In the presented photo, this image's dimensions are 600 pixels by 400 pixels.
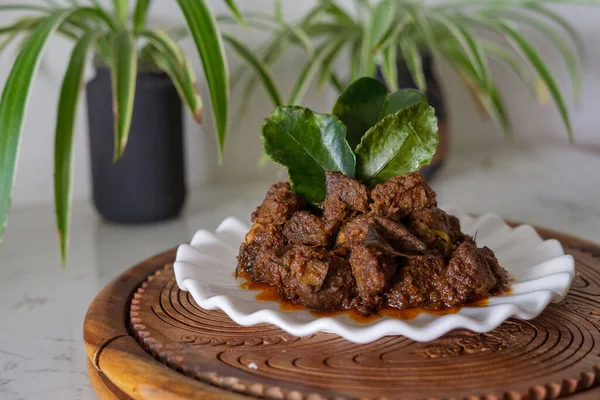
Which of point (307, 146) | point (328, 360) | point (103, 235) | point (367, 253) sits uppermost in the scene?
point (307, 146)

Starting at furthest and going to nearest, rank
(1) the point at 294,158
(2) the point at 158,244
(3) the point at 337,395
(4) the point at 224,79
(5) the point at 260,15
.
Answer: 1. (5) the point at 260,15
2. (2) the point at 158,244
3. (4) the point at 224,79
4. (1) the point at 294,158
5. (3) the point at 337,395

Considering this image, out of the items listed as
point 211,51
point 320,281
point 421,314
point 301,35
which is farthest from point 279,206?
point 301,35

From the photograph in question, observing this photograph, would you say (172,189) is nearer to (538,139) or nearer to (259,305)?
(259,305)

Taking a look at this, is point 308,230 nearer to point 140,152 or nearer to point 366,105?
point 366,105

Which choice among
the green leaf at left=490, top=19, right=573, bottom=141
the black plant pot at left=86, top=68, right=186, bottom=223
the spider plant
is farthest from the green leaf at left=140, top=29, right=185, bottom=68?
the green leaf at left=490, top=19, right=573, bottom=141

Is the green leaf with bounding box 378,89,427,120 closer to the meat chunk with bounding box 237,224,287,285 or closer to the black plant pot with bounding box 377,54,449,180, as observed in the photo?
the meat chunk with bounding box 237,224,287,285

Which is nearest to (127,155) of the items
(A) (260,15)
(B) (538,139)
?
(A) (260,15)

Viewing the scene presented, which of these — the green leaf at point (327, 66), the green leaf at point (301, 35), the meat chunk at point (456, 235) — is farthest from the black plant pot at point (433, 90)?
the meat chunk at point (456, 235)

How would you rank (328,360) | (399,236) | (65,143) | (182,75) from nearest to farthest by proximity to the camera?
1. (328,360)
2. (399,236)
3. (65,143)
4. (182,75)
